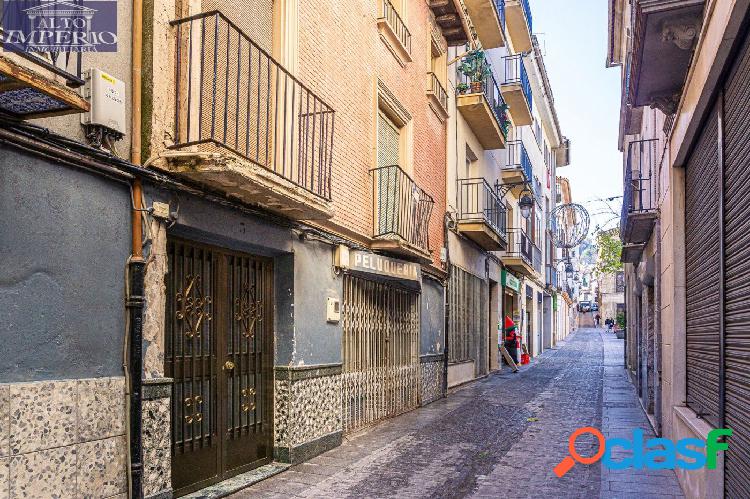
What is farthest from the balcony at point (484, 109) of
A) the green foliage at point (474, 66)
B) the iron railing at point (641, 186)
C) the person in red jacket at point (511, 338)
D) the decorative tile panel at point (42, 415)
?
the decorative tile panel at point (42, 415)

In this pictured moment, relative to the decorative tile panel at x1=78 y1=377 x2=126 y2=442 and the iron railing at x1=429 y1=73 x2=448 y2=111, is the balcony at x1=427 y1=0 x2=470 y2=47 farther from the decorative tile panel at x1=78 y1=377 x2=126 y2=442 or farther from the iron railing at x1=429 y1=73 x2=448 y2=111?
the decorative tile panel at x1=78 y1=377 x2=126 y2=442

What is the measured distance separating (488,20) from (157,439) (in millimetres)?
14940

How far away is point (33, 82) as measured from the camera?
3.71 m

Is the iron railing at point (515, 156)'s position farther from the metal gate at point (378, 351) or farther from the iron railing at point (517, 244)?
the metal gate at point (378, 351)

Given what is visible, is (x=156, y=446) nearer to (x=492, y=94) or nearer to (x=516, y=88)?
(x=492, y=94)

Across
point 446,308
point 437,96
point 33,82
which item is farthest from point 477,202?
point 33,82

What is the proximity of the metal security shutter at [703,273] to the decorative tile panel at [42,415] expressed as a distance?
15.6 ft

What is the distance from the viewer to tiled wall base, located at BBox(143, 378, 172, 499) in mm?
5168

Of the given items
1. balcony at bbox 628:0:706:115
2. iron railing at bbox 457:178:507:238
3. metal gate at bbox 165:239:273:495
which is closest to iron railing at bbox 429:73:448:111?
iron railing at bbox 457:178:507:238

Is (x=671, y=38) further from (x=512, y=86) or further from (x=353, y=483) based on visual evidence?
(x=512, y=86)

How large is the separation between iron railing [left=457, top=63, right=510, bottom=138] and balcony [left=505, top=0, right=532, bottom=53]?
139 inches

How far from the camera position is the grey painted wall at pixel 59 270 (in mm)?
4105

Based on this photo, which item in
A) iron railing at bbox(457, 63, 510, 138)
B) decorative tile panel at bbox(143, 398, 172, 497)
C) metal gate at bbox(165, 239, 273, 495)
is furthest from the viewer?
iron railing at bbox(457, 63, 510, 138)

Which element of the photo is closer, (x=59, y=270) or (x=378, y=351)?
(x=59, y=270)
